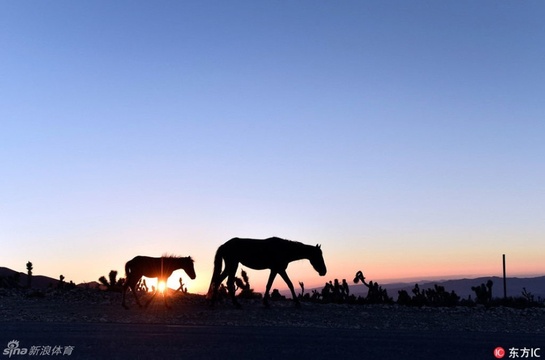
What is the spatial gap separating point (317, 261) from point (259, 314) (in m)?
4.85

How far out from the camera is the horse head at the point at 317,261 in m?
24.2

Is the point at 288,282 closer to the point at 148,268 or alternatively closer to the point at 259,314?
the point at 259,314

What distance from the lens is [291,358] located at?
11.2 meters

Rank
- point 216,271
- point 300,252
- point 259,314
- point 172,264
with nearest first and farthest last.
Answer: point 259,314 < point 216,271 < point 172,264 < point 300,252

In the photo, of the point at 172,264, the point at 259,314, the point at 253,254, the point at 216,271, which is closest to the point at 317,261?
the point at 253,254

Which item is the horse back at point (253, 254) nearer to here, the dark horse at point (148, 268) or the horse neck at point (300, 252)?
the horse neck at point (300, 252)

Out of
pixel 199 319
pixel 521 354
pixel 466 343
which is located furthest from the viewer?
pixel 199 319

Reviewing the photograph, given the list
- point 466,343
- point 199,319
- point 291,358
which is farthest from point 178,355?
point 199,319

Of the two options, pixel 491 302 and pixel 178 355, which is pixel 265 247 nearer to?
pixel 491 302

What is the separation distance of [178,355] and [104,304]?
12000 mm

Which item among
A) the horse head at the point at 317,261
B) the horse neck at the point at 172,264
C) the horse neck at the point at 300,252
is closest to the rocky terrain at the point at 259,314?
the horse neck at the point at 172,264

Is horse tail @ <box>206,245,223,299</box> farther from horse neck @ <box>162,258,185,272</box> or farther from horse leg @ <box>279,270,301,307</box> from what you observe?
horse leg @ <box>279,270,301,307</box>

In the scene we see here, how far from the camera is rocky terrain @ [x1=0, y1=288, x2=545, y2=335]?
724 inches

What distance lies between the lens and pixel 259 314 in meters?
19.9
